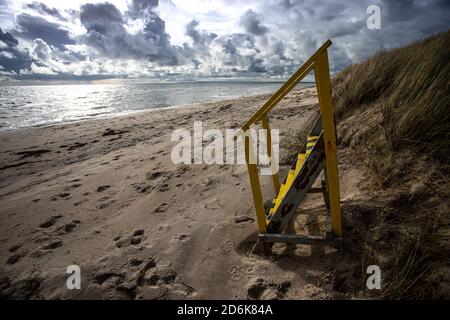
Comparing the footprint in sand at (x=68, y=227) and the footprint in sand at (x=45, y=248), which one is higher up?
the footprint in sand at (x=68, y=227)

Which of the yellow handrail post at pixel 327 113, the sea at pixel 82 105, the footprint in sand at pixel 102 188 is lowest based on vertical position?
the footprint in sand at pixel 102 188

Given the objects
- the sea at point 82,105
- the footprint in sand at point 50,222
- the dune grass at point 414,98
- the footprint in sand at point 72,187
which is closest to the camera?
the dune grass at point 414,98

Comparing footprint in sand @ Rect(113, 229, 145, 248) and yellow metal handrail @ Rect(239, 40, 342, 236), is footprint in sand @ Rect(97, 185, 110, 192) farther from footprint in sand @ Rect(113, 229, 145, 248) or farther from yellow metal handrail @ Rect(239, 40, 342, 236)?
yellow metal handrail @ Rect(239, 40, 342, 236)

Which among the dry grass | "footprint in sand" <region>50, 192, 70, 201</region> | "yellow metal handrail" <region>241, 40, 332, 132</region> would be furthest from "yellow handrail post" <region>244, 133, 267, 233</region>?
"footprint in sand" <region>50, 192, 70, 201</region>

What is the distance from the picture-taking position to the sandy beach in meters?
1.98

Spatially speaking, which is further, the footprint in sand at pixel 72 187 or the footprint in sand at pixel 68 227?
the footprint in sand at pixel 72 187

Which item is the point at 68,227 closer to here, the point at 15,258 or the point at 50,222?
the point at 50,222

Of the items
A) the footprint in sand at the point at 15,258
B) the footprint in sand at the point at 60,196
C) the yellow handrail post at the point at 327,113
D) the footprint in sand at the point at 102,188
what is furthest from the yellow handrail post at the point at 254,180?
the footprint in sand at the point at 60,196

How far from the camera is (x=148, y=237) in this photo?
263 cm

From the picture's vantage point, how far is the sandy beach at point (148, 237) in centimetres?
198

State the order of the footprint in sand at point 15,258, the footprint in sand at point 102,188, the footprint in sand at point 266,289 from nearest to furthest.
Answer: the footprint in sand at point 266,289 → the footprint in sand at point 15,258 → the footprint in sand at point 102,188

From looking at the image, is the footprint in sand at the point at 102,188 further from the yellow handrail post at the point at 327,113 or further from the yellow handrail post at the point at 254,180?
the yellow handrail post at the point at 327,113
